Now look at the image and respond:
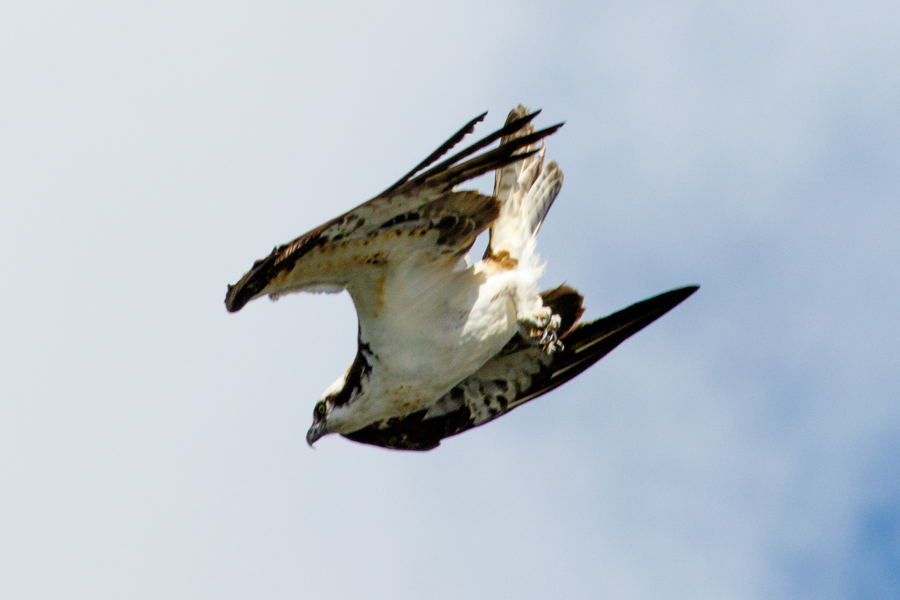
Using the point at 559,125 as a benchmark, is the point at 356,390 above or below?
below

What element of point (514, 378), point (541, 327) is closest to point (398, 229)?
point (541, 327)

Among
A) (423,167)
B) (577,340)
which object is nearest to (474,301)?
(577,340)

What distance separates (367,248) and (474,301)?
1081 millimetres

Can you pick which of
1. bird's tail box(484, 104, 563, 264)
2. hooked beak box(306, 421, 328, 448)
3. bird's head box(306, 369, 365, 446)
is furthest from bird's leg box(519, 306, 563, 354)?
hooked beak box(306, 421, 328, 448)

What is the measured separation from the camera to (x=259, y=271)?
8.50m

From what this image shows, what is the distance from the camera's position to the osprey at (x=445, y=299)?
8672mm

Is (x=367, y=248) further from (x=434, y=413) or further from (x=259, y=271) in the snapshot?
(x=434, y=413)

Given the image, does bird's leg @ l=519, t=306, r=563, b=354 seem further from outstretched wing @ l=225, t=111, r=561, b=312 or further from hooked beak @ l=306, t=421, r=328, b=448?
hooked beak @ l=306, t=421, r=328, b=448

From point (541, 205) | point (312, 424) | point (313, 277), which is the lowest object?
point (312, 424)

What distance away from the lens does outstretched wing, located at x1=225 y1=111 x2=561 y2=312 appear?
27.5 feet

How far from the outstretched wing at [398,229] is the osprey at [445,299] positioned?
1 cm

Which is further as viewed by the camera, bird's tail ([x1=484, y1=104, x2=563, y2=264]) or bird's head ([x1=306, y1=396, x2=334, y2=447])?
bird's tail ([x1=484, y1=104, x2=563, y2=264])

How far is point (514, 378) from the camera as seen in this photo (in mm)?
10906

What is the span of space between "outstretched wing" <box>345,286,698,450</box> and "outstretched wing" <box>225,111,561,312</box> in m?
1.46
